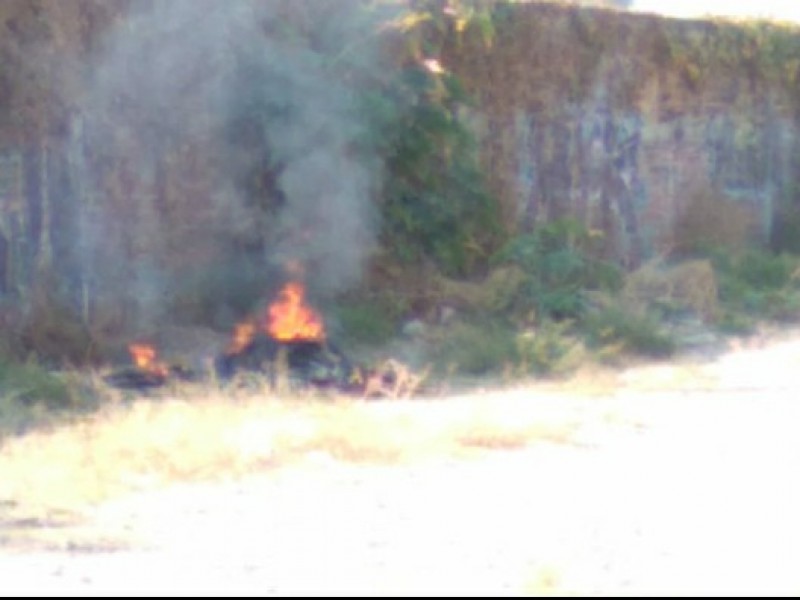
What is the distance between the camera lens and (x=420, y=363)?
17.1 m

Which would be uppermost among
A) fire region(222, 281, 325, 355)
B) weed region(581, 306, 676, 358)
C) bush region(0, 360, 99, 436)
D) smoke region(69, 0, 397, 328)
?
smoke region(69, 0, 397, 328)

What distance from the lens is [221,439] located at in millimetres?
11320

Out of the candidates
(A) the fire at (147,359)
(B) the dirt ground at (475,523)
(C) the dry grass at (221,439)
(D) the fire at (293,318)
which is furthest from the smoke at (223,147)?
(B) the dirt ground at (475,523)

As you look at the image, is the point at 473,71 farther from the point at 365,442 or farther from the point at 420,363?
the point at 365,442

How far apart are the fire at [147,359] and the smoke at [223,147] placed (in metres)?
0.52

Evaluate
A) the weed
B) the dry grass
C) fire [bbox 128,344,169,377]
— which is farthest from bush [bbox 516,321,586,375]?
fire [bbox 128,344,169,377]

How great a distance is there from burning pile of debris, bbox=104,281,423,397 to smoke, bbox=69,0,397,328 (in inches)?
22.2

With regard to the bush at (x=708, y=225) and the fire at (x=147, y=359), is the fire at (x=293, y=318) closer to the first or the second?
the fire at (x=147, y=359)

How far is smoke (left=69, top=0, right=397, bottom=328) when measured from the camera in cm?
1655

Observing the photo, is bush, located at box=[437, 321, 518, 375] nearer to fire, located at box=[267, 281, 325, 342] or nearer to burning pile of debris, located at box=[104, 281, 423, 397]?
burning pile of debris, located at box=[104, 281, 423, 397]

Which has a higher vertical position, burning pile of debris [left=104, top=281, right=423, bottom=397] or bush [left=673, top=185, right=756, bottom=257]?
bush [left=673, top=185, right=756, bottom=257]

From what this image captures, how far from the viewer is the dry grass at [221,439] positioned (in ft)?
34.2

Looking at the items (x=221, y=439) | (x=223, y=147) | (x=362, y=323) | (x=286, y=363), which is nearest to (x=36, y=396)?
(x=286, y=363)

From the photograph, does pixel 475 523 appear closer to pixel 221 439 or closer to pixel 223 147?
pixel 221 439
